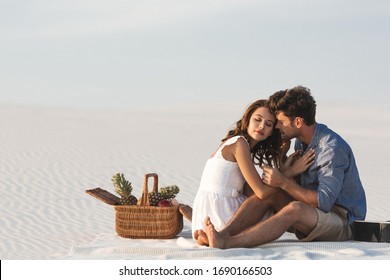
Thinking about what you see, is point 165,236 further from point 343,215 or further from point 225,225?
point 343,215

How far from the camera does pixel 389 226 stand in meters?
8.41

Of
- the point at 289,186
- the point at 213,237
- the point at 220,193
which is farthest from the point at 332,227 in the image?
the point at 213,237

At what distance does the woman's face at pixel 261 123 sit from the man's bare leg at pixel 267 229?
0.74 meters

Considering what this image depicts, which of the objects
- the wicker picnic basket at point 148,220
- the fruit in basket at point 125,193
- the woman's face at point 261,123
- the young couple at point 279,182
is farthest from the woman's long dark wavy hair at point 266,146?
the fruit in basket at point 125,193

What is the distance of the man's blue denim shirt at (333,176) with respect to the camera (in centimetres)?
793

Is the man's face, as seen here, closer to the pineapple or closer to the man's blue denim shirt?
the man's blue denim shirt

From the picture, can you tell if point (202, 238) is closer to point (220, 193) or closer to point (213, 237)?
point (213, 237)

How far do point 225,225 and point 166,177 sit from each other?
39.1 ft

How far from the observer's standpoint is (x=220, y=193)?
A: 8109 mm

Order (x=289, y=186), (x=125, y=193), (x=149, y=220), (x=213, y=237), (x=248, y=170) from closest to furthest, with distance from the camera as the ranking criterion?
1. (x=213, y=237)
2. (x=289, y=186)
3. (x=248, y=170)
4. (x=149, y=220)
5. (x=125, y=193)

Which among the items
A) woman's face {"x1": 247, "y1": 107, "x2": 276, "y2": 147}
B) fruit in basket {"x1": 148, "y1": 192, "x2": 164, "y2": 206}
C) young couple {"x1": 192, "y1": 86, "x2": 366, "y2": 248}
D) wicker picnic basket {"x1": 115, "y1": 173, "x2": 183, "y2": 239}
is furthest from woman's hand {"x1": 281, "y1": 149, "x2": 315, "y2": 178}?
fruit in basket {"x1": 148, "y1": 192, "x2": 164, "y2": 206}

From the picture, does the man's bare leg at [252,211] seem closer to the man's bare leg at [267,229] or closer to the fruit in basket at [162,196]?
the man's bare leg at [267,229]

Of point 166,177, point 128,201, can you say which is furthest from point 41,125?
point 128,201

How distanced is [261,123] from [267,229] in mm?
948
